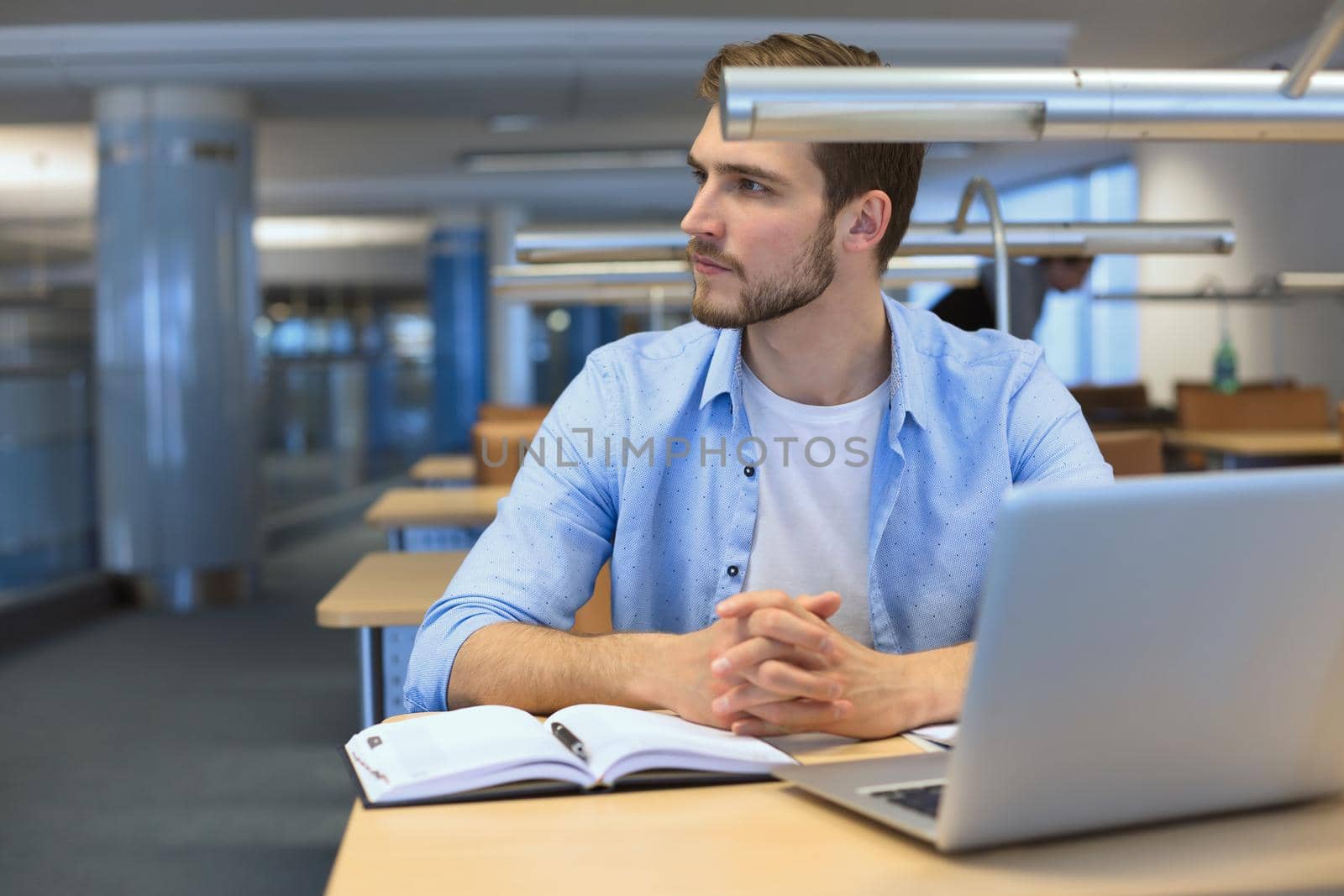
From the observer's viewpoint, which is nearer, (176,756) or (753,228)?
(753,228)

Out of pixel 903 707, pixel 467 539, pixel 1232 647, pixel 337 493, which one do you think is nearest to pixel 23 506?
pixel 467 539


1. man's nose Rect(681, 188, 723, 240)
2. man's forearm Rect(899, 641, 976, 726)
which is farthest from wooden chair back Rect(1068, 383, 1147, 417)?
man's forearm Rect(899, 641, 976, 726)

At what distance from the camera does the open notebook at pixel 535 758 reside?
3.07ft

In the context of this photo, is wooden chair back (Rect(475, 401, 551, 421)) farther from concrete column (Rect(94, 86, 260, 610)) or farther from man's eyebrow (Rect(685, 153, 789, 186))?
man's eyebrow (Rect(685, 153, 789, 186))

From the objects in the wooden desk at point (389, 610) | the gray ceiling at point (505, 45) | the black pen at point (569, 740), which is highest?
the gray ceiling at point (505, 45)

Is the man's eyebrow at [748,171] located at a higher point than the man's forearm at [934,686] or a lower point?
higher

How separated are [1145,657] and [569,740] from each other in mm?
465

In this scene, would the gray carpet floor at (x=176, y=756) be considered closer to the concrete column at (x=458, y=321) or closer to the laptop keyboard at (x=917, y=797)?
the laptop keyboard at (x=917, y=797)

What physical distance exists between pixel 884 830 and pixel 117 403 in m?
6.16

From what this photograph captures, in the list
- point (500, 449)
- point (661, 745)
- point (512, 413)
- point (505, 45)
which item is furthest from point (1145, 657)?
point (505, 45)

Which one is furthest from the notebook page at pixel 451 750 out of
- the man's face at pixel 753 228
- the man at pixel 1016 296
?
the man at pixel 1016 296

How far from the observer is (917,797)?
0.87 m

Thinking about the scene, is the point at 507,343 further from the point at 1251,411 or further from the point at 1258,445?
the point at 1258,445

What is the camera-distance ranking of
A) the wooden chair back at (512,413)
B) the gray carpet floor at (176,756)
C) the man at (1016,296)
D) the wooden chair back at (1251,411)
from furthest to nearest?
1. the wooden chair back at (1251,411)
2. the wooden chair back at (512,413)
3. the gray carpet floor at (176,756)
4. the man at (1016,296)
